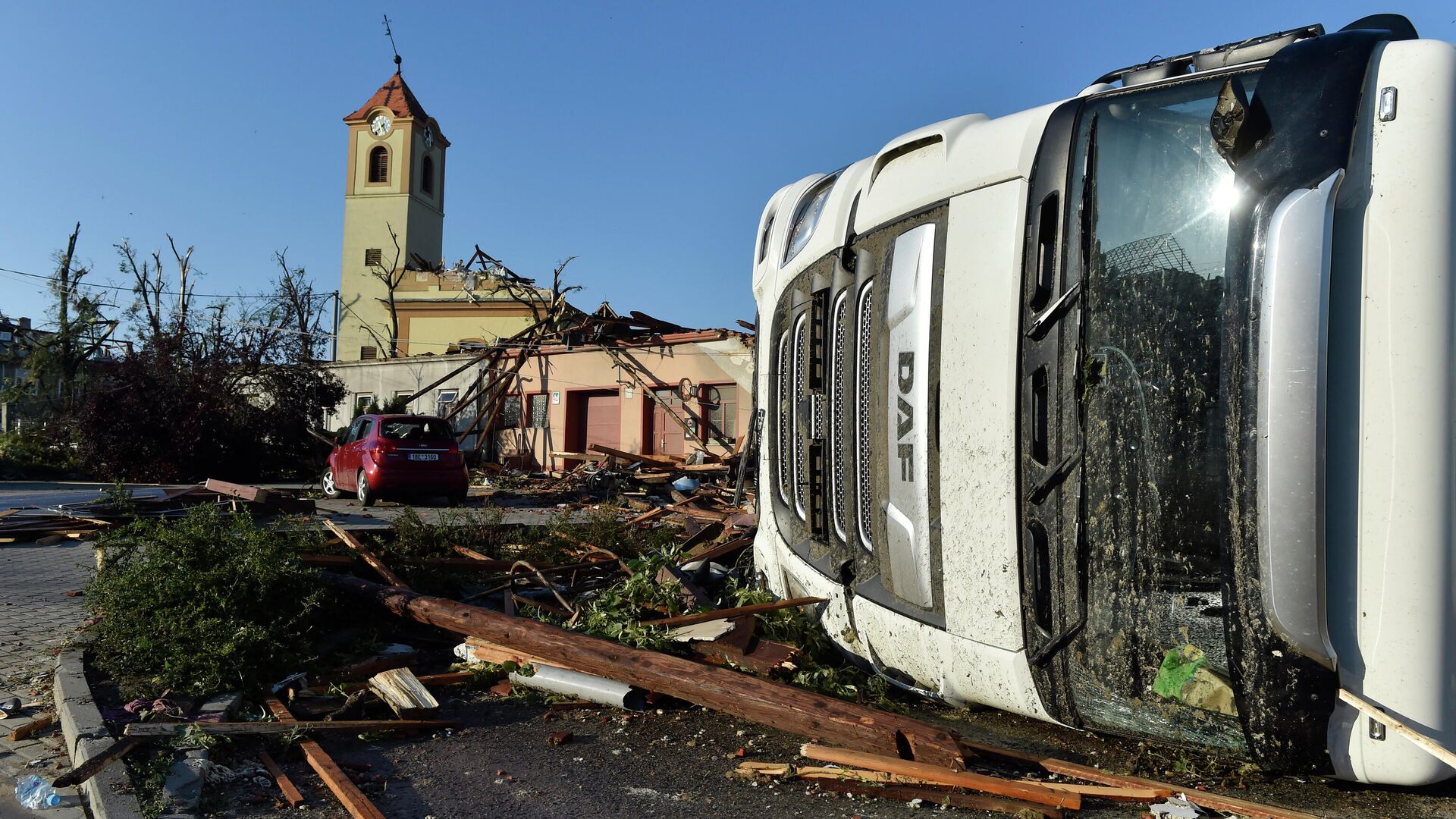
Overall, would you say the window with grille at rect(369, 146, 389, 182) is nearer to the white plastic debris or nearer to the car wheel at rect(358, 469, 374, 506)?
the car wheel at rect(358, 469, 374, 506)

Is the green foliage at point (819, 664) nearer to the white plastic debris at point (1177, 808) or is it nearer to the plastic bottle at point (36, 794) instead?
→ the white plastic debris at point (1177, 808)

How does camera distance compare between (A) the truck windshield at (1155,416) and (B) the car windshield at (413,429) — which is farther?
(B) the car windshield at (413,429)

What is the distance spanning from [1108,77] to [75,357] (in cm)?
4511

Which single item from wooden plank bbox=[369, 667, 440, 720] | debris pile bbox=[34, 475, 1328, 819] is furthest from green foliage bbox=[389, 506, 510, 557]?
wooden plank bbox=[369, 667, 440, 720]

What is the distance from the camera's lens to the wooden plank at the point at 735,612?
15.8 ft

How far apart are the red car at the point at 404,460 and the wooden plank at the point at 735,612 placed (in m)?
12.6

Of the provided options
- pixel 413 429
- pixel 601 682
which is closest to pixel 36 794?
pixel 601 682

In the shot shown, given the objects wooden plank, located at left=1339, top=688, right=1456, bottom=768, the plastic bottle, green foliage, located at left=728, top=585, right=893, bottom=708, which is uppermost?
wooden plank, located at left=1339, top=688, right=1456, bottom=768

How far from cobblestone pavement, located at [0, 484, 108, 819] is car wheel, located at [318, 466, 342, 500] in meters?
7.26

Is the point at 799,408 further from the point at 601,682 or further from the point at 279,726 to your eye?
the point at 279,726

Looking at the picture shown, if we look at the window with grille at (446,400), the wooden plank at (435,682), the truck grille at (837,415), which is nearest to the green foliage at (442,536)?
the wooden plank at (435,682)

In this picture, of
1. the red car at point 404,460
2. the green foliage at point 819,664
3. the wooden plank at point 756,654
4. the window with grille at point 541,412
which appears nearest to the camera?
the green foliage at point 819,664

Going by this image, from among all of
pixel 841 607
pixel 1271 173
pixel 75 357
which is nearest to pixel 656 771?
pixel 841 607

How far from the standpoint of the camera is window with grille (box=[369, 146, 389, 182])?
4719 centimetres
